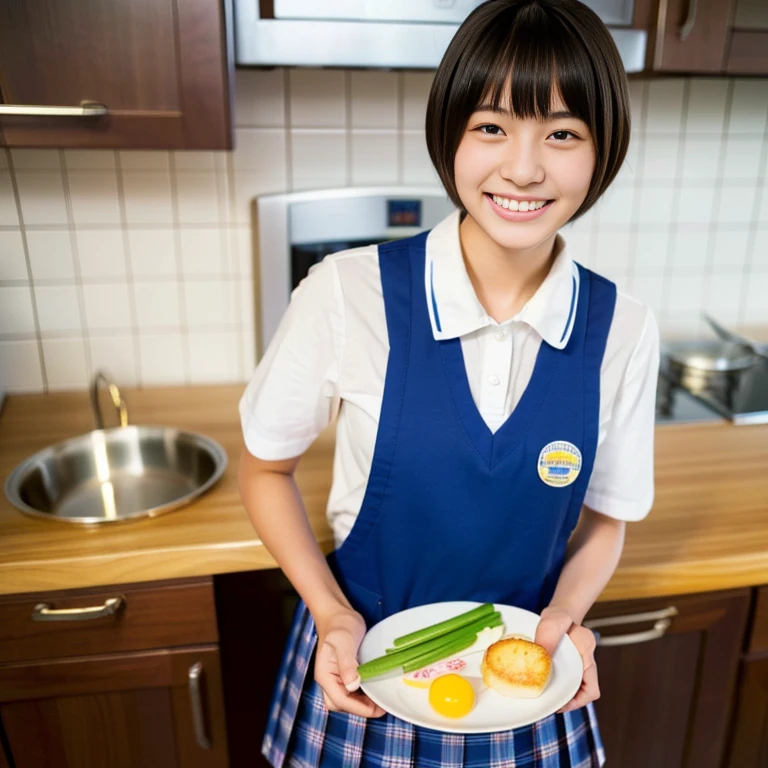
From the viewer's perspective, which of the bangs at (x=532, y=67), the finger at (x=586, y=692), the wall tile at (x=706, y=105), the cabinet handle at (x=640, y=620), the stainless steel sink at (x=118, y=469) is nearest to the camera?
the bangs at (x=532, y=67)

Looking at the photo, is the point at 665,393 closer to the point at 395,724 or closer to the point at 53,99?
the point at 395,724

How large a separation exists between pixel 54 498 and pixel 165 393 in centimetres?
35

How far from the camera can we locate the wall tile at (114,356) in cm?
162

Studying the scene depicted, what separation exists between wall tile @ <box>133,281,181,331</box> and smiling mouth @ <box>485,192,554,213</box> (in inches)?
37.4

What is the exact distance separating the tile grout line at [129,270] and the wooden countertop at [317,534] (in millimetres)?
225

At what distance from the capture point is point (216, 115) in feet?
3.87

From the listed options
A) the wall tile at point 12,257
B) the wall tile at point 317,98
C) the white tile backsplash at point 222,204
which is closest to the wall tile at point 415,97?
the white tile backsplash at point 222,204

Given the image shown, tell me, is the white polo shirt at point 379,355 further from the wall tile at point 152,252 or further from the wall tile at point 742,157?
the wall tile at point 742,157

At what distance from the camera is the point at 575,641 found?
36.7 inches

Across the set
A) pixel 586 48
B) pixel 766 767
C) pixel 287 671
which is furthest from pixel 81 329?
pixel 766 767

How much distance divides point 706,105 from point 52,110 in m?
1.31

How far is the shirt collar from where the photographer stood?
36.5 inches

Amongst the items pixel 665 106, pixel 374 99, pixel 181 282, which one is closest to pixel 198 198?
pixel 181 282

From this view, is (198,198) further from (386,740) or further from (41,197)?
(386,740)
